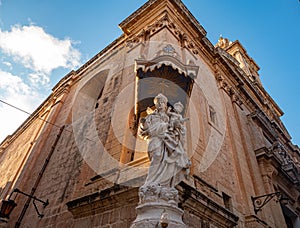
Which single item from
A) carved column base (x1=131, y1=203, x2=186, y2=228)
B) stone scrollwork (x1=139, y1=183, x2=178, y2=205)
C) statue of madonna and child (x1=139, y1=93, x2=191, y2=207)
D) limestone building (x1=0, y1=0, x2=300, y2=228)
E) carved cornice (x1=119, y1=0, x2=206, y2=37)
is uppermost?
carved cornice (x1=119, y1=0, x2=206, y2=37)

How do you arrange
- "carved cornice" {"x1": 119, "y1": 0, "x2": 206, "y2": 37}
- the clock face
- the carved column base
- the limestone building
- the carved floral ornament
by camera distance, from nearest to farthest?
1. the carved column base
2. the limestone building
3. the clock face
4. the carved floral ornament
5. "carved cornice" {"x1": 119, "y1": 0, "x2": 206, "y2": 37}

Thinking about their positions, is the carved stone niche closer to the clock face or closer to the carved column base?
the clock face

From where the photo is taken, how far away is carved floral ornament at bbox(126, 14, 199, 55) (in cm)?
955

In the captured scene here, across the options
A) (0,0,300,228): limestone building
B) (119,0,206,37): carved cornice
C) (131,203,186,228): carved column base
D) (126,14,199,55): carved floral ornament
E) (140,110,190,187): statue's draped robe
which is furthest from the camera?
(119,0,206,37): carved cornice

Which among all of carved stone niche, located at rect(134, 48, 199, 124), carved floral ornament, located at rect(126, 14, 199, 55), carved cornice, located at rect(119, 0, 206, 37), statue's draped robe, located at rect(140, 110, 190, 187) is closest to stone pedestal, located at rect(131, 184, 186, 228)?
statue's draped robe, located at rect(140, 110, 190, 187)

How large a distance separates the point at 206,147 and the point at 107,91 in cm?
428

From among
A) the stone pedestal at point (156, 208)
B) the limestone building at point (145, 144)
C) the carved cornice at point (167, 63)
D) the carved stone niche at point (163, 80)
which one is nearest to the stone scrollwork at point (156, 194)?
the stone pedestal at point (156, 208)

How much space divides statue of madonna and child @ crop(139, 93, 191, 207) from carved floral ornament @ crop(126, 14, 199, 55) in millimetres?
5420

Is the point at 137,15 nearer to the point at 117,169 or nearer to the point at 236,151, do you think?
the point at 236,151

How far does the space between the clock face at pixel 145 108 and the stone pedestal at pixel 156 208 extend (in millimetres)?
946

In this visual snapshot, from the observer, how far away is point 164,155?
163 inches

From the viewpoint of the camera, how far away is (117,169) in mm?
5598

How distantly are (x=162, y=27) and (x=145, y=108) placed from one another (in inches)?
157

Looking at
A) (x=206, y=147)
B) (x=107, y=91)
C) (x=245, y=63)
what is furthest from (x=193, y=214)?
(x=245, y=63)
